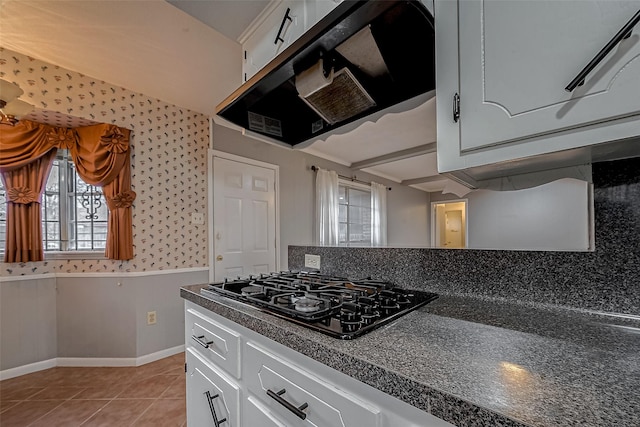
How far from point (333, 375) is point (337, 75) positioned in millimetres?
985

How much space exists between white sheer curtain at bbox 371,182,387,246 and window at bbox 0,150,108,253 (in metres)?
2.86

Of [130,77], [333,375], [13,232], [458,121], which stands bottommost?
[333,375]

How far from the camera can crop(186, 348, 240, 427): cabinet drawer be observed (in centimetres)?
94

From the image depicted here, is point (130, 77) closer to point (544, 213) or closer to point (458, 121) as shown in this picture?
point (458, 121)

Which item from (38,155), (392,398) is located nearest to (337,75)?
(392,398)

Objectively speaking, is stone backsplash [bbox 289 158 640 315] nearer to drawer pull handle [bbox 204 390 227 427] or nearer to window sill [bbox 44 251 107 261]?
drawer pull handle [bbox 204 390 227 427]

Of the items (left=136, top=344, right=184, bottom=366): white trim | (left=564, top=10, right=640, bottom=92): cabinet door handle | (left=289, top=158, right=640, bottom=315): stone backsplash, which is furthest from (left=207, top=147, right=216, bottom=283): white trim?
(left=564, top=10, right=640, bottom=92): cabinet door handle

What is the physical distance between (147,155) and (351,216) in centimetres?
268

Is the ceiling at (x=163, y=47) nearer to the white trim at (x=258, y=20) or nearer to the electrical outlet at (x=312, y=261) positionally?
the white trim at (x=258, y=20)

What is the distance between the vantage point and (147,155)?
2730mm

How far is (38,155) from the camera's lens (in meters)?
2.38

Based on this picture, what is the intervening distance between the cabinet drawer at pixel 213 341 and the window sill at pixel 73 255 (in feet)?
6.47

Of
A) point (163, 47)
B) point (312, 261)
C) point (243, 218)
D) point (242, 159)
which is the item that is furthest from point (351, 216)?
point (163, 47)

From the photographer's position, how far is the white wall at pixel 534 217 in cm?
91
